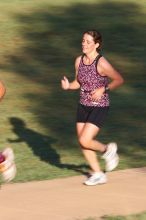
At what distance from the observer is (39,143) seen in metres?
13.3

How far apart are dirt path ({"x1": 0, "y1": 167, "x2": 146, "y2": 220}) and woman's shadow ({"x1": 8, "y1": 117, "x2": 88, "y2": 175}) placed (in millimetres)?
897

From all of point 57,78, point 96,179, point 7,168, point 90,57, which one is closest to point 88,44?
point 90,57

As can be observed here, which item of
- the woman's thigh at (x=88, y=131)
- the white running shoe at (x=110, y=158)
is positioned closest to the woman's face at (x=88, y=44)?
the woman's thigh at (x=88, y=131)

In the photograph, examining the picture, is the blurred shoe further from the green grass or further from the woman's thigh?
the green grass

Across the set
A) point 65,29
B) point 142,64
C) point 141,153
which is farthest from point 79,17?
point 141,153

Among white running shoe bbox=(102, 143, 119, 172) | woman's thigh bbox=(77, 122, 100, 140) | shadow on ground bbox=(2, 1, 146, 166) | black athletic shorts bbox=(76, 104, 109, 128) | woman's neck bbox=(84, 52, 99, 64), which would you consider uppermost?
woman's neck bbox=(84, 52, 99, 64)

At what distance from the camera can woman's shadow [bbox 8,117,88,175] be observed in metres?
11.7

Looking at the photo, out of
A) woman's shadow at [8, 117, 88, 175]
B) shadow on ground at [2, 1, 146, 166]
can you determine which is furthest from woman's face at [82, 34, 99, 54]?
shadow on ground at [2, 1, 146, 166]

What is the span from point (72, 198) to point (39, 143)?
3.85 meters

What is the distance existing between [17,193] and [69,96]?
25.3ft

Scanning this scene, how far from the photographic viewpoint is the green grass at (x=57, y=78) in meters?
12.5

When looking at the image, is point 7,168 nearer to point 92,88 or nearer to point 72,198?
point 72,198

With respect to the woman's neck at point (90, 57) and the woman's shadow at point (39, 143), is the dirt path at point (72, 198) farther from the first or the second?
the woman's neck at point (90, 57)

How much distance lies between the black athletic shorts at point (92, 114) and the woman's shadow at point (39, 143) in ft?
3.35
